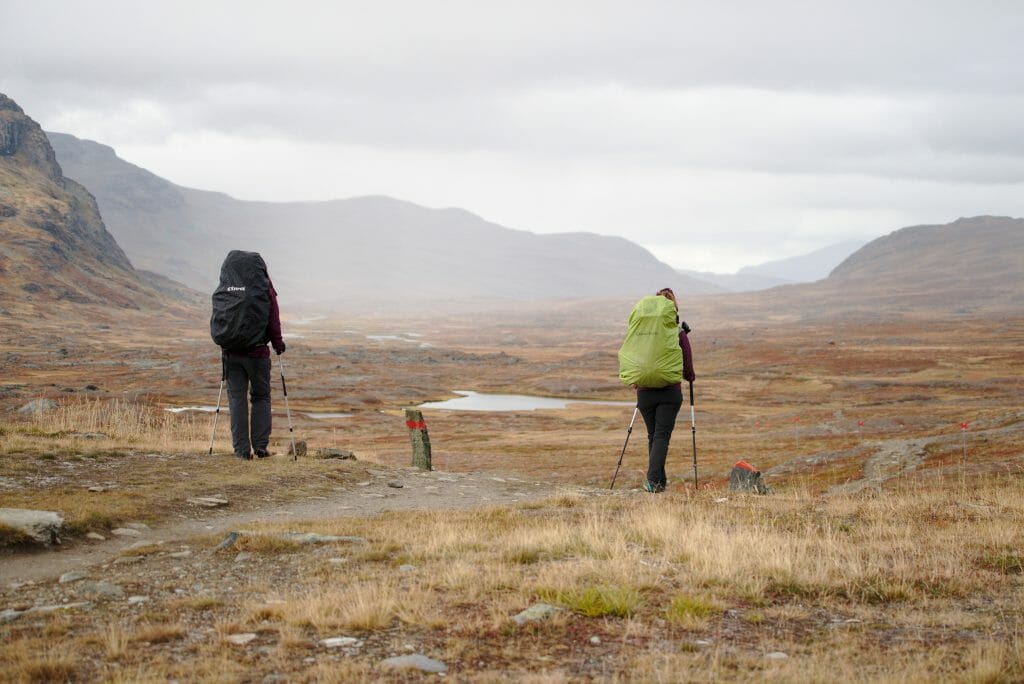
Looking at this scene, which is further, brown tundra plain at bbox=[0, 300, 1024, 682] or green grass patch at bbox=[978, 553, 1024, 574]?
green grass patch at bbox=[978, 553, 1024, 574]

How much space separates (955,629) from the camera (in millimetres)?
6359

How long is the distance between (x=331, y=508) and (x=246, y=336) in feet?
12.5

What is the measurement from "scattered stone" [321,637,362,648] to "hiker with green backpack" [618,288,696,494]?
26.5ft

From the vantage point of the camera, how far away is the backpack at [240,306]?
14844mm

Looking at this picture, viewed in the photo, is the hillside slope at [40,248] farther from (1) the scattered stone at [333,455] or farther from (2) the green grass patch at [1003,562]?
(2) the green grass patch at [1003,562]

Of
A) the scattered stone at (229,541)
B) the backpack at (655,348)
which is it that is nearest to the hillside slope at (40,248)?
the backpack at (655,348)

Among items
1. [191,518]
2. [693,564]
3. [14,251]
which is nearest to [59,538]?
[191,518]

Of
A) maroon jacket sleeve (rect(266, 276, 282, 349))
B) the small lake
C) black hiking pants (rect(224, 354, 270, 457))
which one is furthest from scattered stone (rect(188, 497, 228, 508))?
the small lake

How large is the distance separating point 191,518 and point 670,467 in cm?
2575

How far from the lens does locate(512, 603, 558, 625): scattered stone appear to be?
6.50 metres

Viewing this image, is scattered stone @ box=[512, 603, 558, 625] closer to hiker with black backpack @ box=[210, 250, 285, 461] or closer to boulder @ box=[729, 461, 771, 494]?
hiker with black backpack @ box=[210, 250, 285, 461]

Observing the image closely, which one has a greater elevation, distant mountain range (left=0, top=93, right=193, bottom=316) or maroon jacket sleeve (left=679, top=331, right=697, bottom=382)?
distant mountain range (left=0, top=93, right=193, bottom=316)

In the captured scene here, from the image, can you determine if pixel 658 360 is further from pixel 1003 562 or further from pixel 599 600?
Answer: pixel 599 600

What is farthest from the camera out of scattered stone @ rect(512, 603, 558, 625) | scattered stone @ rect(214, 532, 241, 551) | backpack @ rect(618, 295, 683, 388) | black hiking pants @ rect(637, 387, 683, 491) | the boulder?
the boulder
